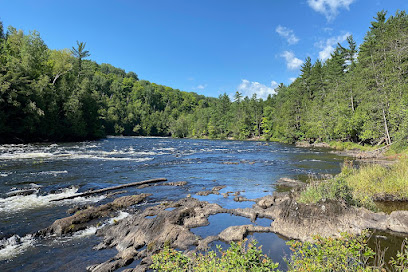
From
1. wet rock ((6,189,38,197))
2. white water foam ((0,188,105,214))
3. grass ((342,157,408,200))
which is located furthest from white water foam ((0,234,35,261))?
grass ((342,157,408,200))

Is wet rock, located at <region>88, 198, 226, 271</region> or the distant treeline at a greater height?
the distant treeline

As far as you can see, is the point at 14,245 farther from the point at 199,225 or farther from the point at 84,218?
the point at 199,225

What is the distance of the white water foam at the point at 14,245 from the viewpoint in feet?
25.0

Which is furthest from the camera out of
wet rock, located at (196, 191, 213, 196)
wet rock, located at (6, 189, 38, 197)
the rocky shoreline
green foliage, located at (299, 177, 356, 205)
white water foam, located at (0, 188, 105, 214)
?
wet rock, located at (196, 191, 213, 196)

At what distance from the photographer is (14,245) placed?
26.9ft

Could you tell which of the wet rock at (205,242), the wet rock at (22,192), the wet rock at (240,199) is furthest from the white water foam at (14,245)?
the wet rock at (240,199)

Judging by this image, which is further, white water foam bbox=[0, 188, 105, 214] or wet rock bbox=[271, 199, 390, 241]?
white water foam bbox=[0, 188, 105, 214]

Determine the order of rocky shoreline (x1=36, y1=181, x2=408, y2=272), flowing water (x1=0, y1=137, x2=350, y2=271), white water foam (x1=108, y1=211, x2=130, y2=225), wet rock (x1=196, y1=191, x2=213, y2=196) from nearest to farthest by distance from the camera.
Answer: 1. flowing water (x1=0, y1=137, x2=350, y2=271)
2. rocky shoreline (x1=36, y1=181, x2=408, y2=272)
3. white water foam (x1=108, y1=211, x2=130, y2=225)
4. wet rock (x1=196, y1=191, x2=213, y2=196)

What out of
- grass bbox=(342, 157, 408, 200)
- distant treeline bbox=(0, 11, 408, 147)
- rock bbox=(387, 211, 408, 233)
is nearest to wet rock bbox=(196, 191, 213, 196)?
grass bbox=(342, 157, 408, 200)

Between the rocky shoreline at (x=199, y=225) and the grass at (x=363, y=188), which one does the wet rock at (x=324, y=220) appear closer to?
the rocky shoreline at (x=199, y=225)

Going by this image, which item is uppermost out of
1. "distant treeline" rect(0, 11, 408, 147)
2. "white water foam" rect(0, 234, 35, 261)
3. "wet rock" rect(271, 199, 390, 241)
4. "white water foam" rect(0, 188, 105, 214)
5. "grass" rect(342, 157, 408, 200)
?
"distant treeline" rect(0, 11, 408, 147)

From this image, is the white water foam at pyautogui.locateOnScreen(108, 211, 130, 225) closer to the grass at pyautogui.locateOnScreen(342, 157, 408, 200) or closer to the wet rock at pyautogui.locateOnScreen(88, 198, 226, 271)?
the wet rock at pyautogui.locateOnScreen(88, 198, 226, 271)

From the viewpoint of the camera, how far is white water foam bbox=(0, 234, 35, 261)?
300 inches

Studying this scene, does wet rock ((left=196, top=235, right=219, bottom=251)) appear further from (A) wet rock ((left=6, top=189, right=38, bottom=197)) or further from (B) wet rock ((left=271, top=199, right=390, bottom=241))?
(A) wet rock ((left=6, top=189, right=38, bottom=197))
